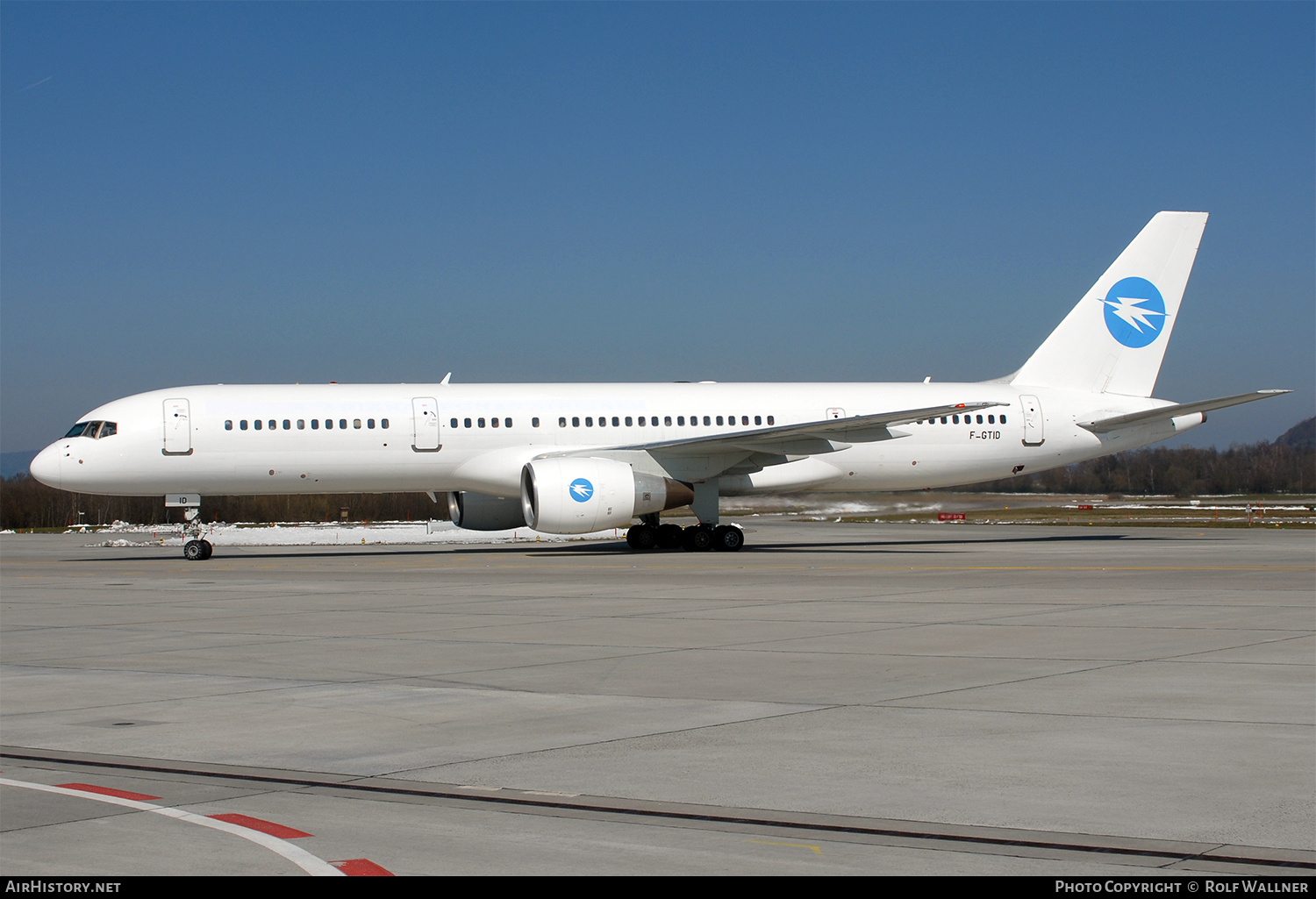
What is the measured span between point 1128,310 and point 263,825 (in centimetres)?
3148

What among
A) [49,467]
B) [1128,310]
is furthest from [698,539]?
[49,467]

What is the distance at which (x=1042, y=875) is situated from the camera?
15.7 feet

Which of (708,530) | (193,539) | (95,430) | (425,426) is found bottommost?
(708,530)

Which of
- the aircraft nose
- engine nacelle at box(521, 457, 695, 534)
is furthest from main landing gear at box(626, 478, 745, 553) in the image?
the aircraft nose

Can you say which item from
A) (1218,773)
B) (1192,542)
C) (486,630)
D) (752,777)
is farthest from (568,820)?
(1192,542)

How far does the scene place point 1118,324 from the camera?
3325 centimetres

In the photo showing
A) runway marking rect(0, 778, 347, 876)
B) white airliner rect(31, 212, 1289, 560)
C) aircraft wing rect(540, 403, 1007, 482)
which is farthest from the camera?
white airliner rect(31, 212, 1289, 560)

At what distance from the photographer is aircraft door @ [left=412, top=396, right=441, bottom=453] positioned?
93.4ft

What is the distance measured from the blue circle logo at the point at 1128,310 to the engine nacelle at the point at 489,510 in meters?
16.1

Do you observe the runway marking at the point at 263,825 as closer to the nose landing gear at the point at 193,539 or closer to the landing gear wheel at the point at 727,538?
the landing gear wheel at the point at 727,538

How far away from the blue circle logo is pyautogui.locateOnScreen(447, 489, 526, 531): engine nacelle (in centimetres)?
1606

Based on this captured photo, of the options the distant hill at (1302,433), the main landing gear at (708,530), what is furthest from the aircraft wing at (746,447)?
the distant hill at (1302,433)

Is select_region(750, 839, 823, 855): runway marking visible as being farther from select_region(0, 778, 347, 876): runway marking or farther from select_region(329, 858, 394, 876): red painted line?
select_region(0, 778, 347, 876): runway marking

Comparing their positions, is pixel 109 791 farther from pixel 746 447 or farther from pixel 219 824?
pixel 746 447
